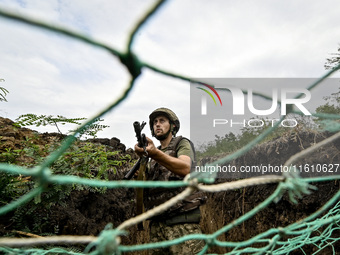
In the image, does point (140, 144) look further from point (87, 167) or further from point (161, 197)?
point (87, 167)

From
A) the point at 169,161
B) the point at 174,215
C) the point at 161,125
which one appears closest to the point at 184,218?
the point at 174,215

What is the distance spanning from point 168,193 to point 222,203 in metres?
1.74

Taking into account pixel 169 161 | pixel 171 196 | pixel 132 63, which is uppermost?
pixel 132 63

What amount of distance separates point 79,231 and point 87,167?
2.12 feet

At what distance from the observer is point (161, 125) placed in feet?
6.72

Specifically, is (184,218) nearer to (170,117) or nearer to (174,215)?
(174,215)

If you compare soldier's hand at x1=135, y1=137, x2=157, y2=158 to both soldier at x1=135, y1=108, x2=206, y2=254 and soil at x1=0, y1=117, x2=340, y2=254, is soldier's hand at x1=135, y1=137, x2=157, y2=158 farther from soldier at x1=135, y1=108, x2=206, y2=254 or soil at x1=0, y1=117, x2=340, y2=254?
soil at x1=0, y1=117, x2=340, y2=254

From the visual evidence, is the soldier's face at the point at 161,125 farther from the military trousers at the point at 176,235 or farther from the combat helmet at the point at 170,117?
the military trousers at the point at 176,235

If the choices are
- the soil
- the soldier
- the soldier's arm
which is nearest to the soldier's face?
the soldier

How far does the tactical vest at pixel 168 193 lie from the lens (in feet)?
5.76

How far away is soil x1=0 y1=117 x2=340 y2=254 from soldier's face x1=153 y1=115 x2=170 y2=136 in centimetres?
52

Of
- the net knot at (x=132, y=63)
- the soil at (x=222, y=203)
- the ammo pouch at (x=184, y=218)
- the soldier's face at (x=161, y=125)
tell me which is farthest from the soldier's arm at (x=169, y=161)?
the net knot at (x=132, y=63)

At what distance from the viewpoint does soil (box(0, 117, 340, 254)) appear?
2.24 m

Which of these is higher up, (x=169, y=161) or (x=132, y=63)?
(x=132, y=63)
